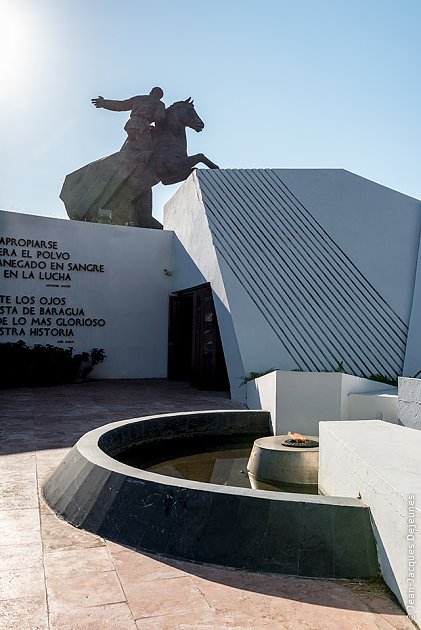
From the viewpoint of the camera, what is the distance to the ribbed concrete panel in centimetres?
933

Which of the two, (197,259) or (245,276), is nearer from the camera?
(245,276)

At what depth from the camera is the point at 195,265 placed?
38.0ft

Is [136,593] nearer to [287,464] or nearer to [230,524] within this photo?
[230,524]

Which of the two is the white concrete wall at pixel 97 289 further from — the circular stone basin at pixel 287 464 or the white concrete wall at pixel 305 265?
the circular stone basin at pixel 287 464

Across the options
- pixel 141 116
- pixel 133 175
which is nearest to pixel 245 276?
pixel 133 175

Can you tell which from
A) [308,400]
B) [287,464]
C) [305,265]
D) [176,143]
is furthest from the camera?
[176,143]

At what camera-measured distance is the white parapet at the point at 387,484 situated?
2355mm

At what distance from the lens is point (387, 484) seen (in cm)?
268

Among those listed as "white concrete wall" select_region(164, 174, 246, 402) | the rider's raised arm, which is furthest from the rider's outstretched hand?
"white concrete wall" select_region(164, 174, 246, 402)

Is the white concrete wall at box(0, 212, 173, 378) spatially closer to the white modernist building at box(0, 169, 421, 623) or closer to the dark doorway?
the white modernist building at box(0, 169, 421, 623)

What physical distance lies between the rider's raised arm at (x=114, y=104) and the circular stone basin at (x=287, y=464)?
15.7m

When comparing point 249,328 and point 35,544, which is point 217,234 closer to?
point 249,328

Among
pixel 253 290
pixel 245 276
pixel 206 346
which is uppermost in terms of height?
pixel 245 276

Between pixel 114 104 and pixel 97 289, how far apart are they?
808 cm
